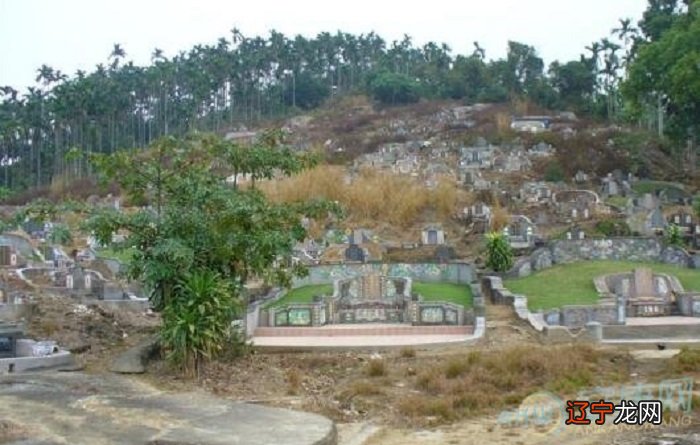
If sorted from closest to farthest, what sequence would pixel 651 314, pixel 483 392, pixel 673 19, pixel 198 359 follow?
1. pixel 483 392
2. pixel 198 359
3. pixel 651 314
4. pixel 673 19

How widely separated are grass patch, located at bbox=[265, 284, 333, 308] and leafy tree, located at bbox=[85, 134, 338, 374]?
5972mm

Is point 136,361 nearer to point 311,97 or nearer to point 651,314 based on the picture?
point 651,314

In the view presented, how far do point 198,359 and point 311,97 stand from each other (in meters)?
78.8

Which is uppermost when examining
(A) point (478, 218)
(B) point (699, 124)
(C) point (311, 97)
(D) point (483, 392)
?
(C) point (311, 97)

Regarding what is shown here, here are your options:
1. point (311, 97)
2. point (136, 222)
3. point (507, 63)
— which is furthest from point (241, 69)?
point (136, 222)

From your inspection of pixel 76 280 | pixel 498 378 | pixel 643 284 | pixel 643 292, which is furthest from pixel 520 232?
pixel 498 378

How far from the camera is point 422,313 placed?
819 inches

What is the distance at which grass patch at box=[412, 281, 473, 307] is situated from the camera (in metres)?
23.6

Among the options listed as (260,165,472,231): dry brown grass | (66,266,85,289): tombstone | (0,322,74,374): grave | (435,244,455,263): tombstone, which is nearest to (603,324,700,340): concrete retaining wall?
(0,322,74,374): grave

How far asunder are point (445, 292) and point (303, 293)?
4210mm

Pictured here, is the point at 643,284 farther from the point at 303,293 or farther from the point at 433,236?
the point at 433,236

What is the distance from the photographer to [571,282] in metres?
26.0

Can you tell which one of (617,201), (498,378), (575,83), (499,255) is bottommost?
(498,378)

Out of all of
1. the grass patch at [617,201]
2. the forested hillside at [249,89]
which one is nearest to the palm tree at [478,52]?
the forested hillside at [249,89]
